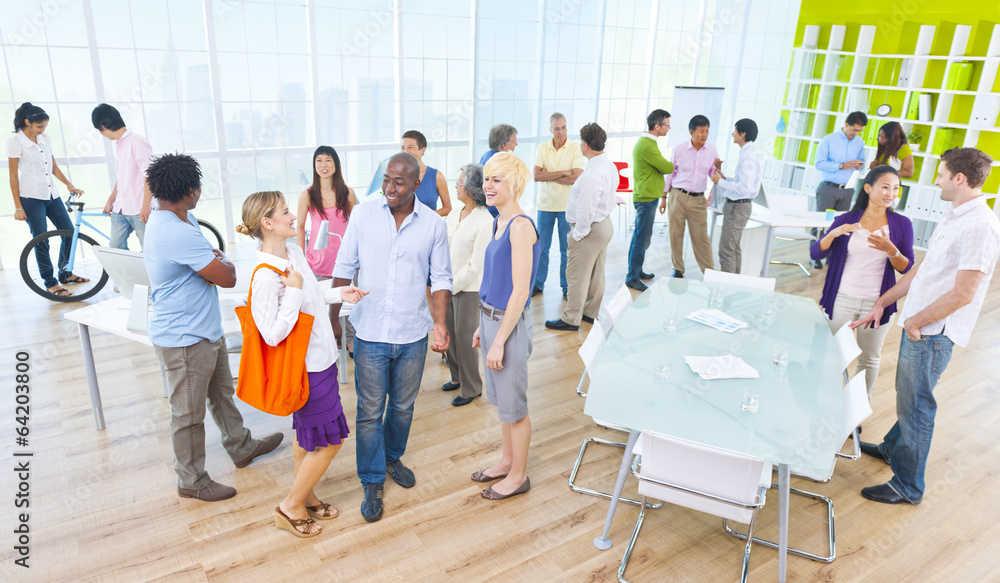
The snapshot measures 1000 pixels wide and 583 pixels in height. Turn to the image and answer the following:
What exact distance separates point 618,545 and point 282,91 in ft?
20.2

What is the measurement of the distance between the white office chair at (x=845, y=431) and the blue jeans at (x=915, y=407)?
43 centimetres

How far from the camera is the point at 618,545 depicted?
298cm

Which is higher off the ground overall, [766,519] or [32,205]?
[32,205]

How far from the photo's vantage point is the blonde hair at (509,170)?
9.14 ft

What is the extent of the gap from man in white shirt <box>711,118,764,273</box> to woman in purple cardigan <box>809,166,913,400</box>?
2283 mm

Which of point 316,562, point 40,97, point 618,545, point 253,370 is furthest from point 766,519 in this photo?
point 40,97

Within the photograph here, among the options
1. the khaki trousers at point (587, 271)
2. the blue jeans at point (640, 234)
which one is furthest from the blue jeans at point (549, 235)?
the blue jeans at point (640, 234)

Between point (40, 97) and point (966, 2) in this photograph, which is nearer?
point (40, 97)

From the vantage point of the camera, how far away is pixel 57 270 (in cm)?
616

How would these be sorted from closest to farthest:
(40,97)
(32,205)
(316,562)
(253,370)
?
(253,370) < (316,562) < (32,205) < (40,97)

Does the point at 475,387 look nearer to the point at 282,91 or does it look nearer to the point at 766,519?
the point at 766,519

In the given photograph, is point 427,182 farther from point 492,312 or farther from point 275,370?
point 275,370

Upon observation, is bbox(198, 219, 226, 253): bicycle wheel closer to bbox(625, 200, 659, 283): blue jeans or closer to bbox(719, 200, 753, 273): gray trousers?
bbox(625, 200, 659, 283): blue jeans

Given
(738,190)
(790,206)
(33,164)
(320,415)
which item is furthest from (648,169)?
(33,164)
